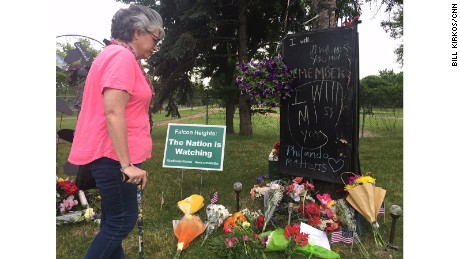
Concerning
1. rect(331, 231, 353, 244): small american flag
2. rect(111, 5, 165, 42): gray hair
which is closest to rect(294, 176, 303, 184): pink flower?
rect(331, 231, 353, 244): small american flag

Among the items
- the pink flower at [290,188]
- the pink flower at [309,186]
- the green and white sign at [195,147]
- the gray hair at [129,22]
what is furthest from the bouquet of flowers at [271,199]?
the gray hair at [129,22]

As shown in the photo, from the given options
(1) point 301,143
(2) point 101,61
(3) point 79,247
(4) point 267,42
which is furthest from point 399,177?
(4) point 267,42

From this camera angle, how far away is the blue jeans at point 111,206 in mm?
1783

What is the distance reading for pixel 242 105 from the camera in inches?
486

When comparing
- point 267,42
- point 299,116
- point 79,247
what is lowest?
point 79,247

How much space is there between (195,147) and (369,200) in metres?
2.22

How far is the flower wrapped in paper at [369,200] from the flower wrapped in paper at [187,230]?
155 cm

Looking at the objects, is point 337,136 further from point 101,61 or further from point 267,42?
point 267,42

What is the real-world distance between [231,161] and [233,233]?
422cm

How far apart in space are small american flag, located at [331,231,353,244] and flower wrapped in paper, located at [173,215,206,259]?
1281 mm

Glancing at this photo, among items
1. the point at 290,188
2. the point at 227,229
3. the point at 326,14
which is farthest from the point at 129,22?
the point at 326,14

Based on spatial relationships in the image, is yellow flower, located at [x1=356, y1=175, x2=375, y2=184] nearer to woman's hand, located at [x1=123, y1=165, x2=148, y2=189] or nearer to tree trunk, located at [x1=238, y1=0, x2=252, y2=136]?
woman's hand, located at [x1=123, y1=165, x2=148, y2=189]

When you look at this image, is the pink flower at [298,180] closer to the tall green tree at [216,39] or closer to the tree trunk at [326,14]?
the tree trunk at [326,14]

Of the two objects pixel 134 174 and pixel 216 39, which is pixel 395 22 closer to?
pixel 216 39
